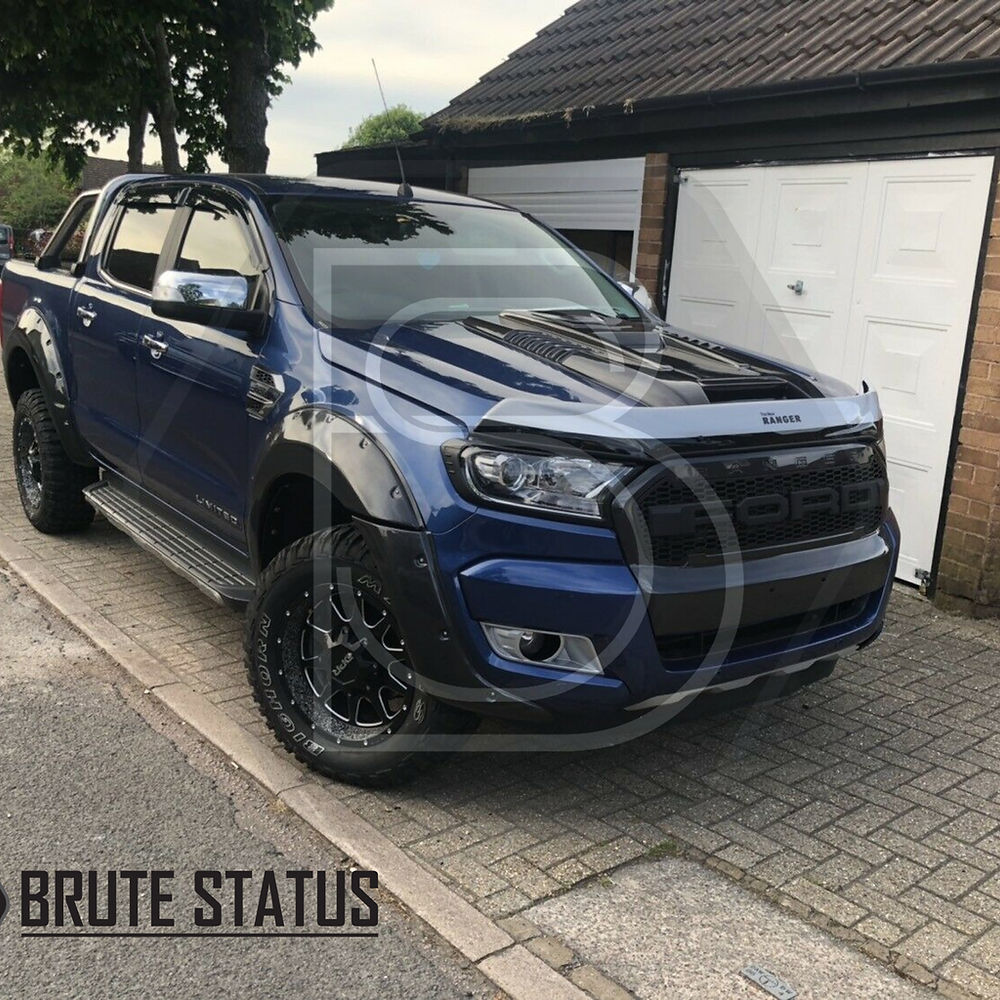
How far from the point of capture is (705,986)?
2.71m

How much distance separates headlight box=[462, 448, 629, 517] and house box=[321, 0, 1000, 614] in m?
3.45

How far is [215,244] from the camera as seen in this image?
4.51 m

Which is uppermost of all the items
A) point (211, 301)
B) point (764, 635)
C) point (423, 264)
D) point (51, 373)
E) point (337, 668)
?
point (423, 264)

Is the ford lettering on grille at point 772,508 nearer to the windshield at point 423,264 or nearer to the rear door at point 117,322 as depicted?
the windshield at point 423,264

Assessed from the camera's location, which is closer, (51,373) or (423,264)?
(423,264)

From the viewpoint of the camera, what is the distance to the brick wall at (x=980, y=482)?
5648mm

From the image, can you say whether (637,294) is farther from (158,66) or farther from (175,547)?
(158,66)

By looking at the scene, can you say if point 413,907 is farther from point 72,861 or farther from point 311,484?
point 311,484

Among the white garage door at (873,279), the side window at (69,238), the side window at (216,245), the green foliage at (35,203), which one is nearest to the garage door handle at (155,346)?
the side window at (216,245)

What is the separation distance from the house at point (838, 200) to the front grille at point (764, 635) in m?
2.43

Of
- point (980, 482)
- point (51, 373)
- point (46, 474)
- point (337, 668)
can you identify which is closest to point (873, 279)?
point (980, 482)

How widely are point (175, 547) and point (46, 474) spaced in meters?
1.89

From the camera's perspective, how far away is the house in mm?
5777

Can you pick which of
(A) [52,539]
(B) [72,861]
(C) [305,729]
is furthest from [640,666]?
(A) [52,539]
